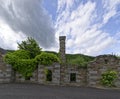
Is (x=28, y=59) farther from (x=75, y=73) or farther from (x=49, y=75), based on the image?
(x=75, y=73)

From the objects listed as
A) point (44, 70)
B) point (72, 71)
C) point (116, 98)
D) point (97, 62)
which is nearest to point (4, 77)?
→ point (44, 70)

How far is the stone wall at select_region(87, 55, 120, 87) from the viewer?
76.2 feet

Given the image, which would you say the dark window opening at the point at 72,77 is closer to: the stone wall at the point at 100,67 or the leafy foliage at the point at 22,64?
the stone wall at the point at 100,67

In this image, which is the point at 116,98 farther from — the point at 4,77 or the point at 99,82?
the point at 4,77

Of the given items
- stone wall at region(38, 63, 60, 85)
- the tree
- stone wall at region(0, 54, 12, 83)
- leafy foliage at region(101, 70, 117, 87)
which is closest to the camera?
leafy foliage at region(101, 70, 117, 87)

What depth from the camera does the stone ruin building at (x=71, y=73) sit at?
23.4 metres

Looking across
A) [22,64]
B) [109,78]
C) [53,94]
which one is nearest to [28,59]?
[22,64]

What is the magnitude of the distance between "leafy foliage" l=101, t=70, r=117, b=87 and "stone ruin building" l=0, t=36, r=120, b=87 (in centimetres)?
40

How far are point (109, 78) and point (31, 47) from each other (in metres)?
10.7

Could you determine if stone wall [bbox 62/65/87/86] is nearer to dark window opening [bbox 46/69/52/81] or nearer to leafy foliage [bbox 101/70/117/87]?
dark window opening [bbox 46/69/52/81]

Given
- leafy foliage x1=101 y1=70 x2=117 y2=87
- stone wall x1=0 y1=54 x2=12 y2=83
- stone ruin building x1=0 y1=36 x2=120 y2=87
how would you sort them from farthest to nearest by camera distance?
1. stone wall x1=0 y1=54 x2=12 y2=83
2. stone ruin building x1=0 y1=36 x2=120 y2=87
3. leafy foliage x1=101 y1=70 x2=117 y2=87

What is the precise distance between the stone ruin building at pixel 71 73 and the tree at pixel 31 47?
3.52 m

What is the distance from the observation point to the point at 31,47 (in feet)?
94.4

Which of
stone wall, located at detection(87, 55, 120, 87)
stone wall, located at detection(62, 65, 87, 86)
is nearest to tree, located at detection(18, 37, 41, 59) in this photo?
stone wall, located at detection(62, 65, 87, 86)
